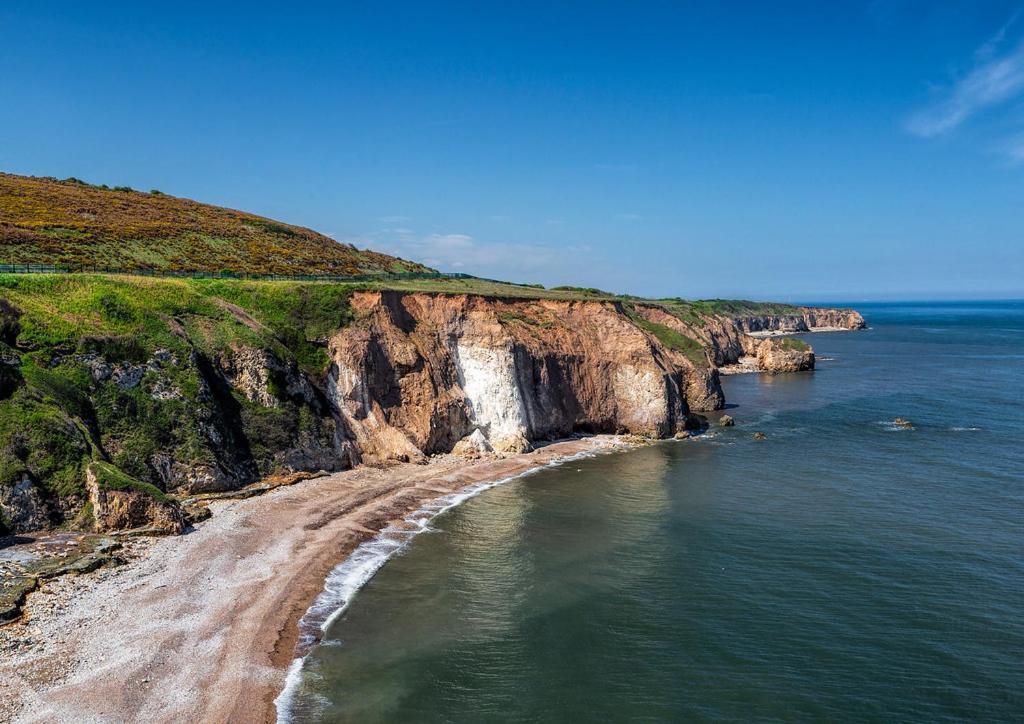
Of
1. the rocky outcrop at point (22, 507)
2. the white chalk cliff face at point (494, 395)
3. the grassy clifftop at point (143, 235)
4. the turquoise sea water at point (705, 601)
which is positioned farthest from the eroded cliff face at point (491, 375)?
the grassy clifftop at point (143, 235)

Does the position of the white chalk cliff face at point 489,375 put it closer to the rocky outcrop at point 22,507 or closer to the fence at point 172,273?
the fence at point 172,273

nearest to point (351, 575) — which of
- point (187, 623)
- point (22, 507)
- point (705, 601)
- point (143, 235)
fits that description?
point (187, 623)

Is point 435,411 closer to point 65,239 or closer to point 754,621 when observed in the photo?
A: point 754,621

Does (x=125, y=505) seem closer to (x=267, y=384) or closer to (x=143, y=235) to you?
(x=267, y=384)

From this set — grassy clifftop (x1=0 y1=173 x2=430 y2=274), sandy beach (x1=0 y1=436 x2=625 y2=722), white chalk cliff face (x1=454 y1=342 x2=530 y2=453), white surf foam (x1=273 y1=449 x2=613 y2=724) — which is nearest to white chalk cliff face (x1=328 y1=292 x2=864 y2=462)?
white chalk cliff face (x1=454 y1=342 x2=530 y2=453)

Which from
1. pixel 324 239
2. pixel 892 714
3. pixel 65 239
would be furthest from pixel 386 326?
pixel 324 239
